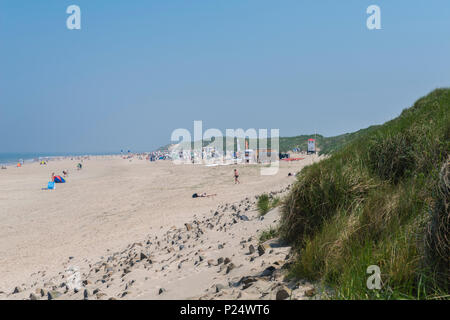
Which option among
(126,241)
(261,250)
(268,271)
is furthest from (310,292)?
(126,241)

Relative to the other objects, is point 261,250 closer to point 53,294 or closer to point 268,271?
point 268,271

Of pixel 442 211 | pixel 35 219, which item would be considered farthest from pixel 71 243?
pixel 442 211

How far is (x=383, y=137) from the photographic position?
5074 mm

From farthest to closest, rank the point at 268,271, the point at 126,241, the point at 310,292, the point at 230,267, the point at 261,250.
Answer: the point at 126,241
the point at 261,250
the point at 230,267
the point at 268,271
the point at 310,292

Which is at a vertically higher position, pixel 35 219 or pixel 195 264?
pixel 195 264

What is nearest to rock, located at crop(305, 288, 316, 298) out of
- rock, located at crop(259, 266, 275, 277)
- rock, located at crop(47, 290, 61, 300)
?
rock, located at crop(259, 266, 275, 277)

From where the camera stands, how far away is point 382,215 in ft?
11.0

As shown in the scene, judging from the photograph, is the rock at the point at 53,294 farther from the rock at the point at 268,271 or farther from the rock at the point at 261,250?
the rock at the point at 268,271

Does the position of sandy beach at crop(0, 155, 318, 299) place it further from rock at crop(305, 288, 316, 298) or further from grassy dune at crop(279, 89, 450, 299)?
rock at crop(305, 288, 316, 298)

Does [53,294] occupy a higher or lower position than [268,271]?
lower

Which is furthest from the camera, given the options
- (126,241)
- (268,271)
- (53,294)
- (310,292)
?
(126,241)

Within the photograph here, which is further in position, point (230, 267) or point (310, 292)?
point (230, 267)

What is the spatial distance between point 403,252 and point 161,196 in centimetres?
1700
